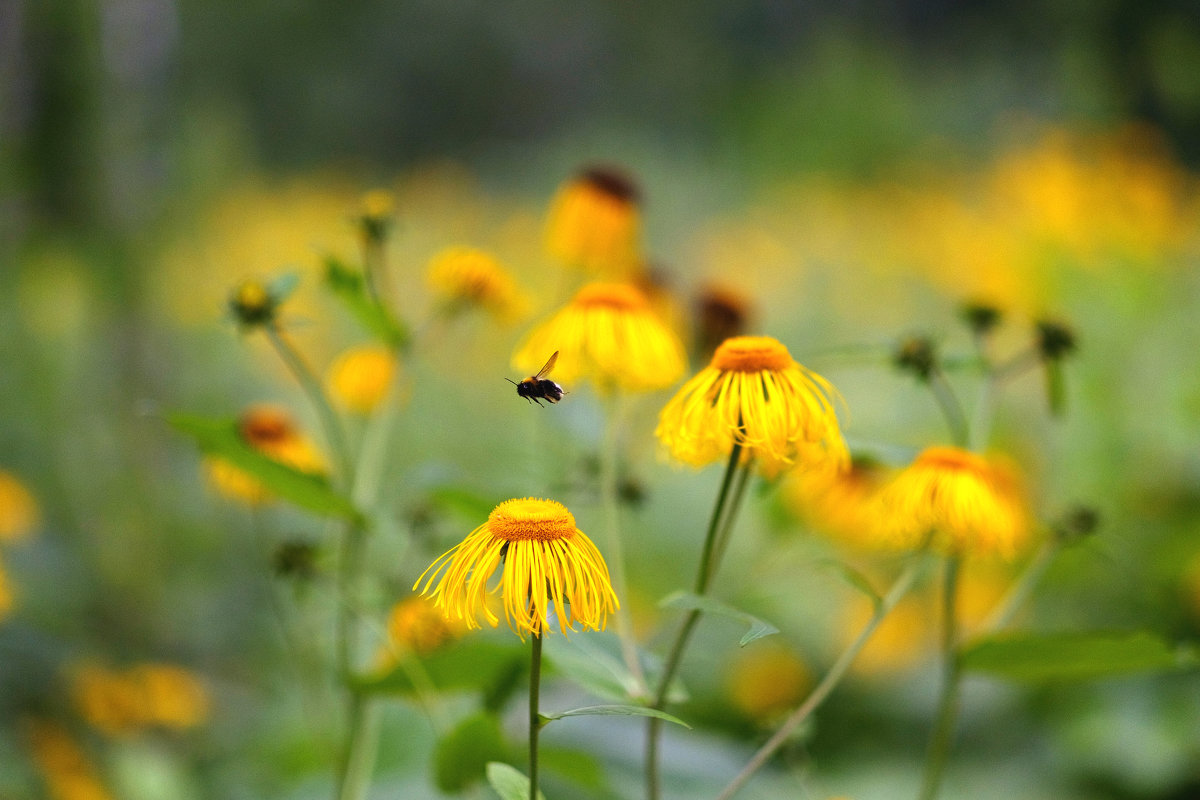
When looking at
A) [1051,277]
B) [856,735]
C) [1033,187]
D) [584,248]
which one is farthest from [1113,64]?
[584,248]

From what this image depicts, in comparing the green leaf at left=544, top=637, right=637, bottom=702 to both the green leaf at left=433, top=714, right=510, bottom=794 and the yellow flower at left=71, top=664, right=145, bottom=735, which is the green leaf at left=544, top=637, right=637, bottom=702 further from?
the yellow flower at left=71, top=664, right=145, bottom=735

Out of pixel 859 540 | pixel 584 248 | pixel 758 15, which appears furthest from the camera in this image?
pixel 758 15

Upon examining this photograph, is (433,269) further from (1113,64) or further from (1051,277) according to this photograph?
(1113,64)

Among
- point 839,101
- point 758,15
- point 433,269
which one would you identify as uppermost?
point 758,15

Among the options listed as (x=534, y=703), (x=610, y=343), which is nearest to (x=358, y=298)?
(x=610, y=343)

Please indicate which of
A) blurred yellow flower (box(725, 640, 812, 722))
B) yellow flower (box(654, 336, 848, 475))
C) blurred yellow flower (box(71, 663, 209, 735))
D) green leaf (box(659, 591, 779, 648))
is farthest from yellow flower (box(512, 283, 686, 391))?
blurred yellow flower (box(71, 663, 209, 735))

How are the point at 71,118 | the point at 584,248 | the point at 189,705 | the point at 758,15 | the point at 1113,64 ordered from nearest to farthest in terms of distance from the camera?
1. the point at 584,248
2. the point at 189,705
3. the point at 71,118
4. the point at 1113,64
5. the point at 758,15

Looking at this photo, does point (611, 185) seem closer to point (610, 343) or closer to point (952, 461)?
point (610, 343)
